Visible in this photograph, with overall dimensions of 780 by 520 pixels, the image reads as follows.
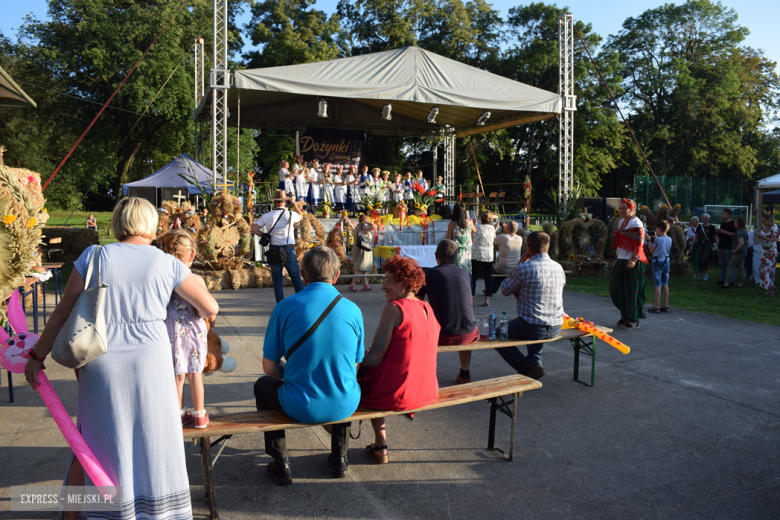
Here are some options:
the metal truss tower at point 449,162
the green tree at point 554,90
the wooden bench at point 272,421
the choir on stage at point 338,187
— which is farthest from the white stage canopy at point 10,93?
the green tree at point 554,90

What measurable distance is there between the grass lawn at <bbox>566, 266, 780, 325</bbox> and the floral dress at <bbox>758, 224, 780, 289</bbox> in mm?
238

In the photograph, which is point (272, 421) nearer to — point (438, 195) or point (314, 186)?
point (314, 186)

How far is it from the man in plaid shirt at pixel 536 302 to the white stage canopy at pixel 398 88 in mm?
9320

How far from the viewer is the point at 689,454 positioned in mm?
3713

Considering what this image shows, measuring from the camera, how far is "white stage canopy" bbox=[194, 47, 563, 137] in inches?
506

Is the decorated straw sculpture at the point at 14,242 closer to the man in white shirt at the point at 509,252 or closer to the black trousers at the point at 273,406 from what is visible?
the black trousers at the point at 273,406

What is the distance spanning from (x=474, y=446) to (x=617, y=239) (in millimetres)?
4291

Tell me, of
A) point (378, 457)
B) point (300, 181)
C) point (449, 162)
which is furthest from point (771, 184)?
point (378, 457)

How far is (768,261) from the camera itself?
36.3ft

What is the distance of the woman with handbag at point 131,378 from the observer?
2.25 metres

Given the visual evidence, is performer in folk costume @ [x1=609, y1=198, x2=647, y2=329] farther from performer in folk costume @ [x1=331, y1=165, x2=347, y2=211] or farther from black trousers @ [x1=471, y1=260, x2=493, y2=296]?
performer in folk costume @ [x1=331, y1=165, x2=347, y2=211]

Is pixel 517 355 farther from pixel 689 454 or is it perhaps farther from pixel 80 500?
pixel 80 500

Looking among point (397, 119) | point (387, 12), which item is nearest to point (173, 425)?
point (397, 119)

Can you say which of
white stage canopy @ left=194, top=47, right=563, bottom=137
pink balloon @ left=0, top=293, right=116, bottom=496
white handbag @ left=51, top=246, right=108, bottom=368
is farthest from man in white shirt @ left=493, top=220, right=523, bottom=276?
white handbag @ left=51, top=246, right=108, bottom=368
